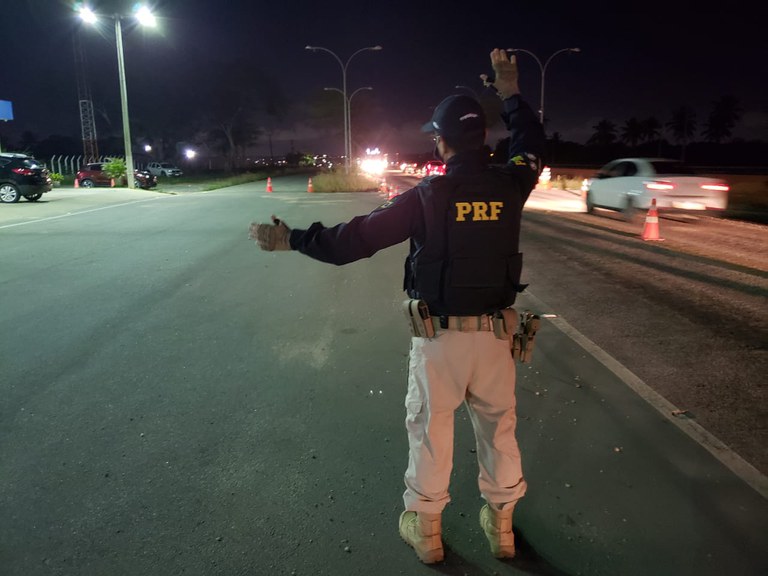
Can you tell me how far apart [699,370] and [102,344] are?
5.07 metres

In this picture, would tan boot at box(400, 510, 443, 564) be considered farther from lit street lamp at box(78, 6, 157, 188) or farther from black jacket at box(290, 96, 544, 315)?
lit street lamp at box(78, 6, 157, 188)

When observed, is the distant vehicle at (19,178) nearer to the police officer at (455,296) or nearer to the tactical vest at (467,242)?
the police officer at (455,296)

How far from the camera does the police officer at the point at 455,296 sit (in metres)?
2.62

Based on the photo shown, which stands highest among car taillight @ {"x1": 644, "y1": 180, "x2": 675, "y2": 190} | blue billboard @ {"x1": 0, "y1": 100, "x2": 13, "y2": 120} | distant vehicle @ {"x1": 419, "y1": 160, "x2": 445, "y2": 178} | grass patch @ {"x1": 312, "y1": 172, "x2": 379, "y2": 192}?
blue billboard @ {"x1": 0, "y1": 100, "x2": 13, "y2": 120}

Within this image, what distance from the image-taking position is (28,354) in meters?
5.41

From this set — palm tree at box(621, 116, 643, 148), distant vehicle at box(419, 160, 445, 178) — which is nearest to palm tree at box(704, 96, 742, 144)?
palm tree at box(621, 116, 643, 148)

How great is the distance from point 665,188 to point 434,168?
20.3 metres

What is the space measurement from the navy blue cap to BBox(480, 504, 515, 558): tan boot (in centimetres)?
160

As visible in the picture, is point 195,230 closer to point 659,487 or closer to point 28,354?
point 28,354

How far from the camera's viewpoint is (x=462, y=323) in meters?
2.62

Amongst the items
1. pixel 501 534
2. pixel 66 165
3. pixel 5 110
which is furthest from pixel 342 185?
pixel 501 534

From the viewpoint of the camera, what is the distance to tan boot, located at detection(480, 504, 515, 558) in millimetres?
2701

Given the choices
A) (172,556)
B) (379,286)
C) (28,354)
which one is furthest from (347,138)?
(172,556)

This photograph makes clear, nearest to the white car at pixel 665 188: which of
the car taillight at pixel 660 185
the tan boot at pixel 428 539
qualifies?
the car taillight at pixel 660 185
